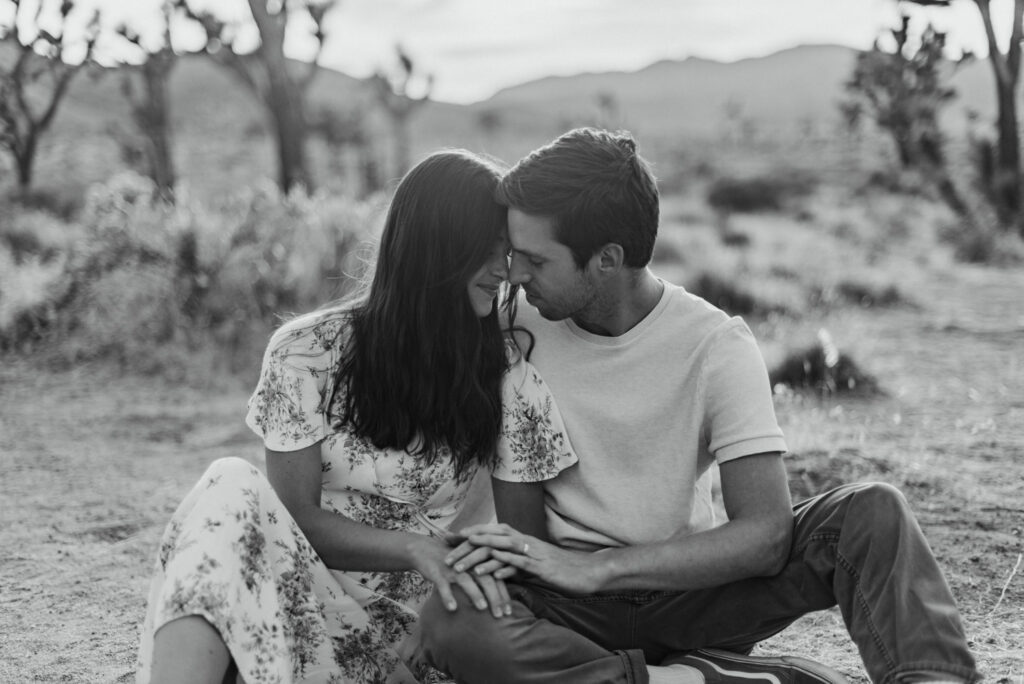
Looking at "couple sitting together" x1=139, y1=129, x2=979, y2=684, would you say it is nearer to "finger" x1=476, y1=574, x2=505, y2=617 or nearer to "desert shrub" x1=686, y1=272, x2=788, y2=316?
"finger" x1=476, y1=574, x2=505, y2=617

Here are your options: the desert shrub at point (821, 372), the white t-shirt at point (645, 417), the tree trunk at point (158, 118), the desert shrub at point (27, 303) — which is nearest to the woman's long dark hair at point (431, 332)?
the white t-shirt at point (645, 417)

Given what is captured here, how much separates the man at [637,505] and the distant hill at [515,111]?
56cm

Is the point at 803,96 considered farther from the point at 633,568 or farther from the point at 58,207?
the point at 633,568

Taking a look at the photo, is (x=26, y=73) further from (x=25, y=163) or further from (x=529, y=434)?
(x=529, y=434)

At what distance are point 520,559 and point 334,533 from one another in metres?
0.43

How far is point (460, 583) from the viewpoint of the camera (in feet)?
7.92

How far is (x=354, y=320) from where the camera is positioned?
2.69m

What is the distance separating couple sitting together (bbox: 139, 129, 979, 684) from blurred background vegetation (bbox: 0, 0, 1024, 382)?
1.73 feet

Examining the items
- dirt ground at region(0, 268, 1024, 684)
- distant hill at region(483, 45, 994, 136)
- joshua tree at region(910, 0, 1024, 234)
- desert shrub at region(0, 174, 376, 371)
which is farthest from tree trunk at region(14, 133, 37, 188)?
distant hill at region(483, 45, 994, 136)

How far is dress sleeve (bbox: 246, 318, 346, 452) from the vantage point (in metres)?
2.55

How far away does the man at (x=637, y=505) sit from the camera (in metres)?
2.39

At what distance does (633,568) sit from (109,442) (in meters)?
4.23

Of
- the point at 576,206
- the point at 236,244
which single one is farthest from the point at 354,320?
the point at 236,244

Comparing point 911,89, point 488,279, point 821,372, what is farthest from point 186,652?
point 911,89
